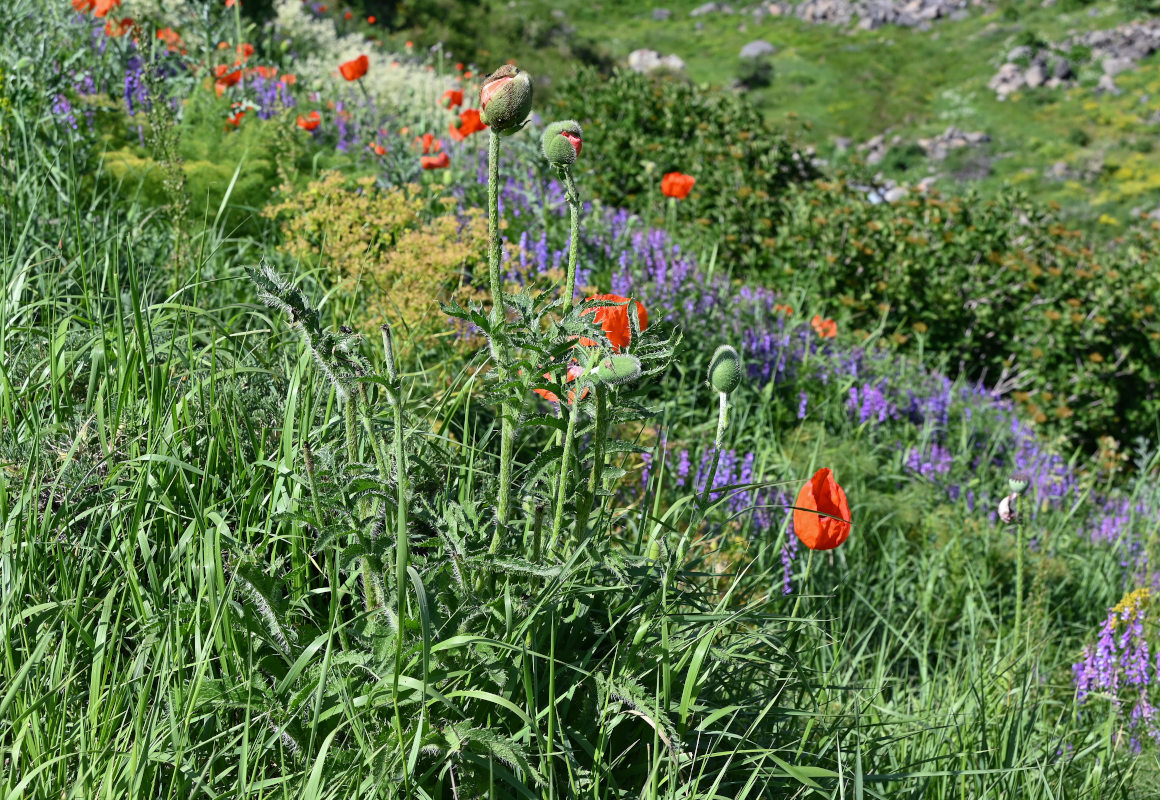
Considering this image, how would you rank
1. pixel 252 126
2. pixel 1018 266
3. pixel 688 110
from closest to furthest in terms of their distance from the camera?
pixel 252 126
pixel 1018 266
pixel 688 110

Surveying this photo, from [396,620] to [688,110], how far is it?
6864 mm

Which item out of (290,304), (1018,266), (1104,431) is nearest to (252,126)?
(290,304)

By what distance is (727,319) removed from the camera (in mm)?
3715

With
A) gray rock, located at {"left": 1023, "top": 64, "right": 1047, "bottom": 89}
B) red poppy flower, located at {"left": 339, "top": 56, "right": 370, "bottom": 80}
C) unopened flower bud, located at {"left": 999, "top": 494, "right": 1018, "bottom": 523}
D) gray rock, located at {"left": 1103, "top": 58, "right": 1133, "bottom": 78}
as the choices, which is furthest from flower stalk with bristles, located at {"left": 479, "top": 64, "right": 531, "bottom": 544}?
gray rock, located at {"left": 1103, "top": 58, "right": 1133, "bottom": 78}

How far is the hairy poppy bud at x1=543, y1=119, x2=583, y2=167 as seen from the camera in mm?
1164

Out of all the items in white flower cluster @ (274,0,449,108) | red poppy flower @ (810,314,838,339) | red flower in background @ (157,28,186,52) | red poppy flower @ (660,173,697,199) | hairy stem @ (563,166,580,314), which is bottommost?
red poppy flower @ (810,314,838,339)

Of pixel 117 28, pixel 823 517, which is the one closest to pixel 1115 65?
pixel 117 28

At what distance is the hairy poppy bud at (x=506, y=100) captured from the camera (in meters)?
1.09

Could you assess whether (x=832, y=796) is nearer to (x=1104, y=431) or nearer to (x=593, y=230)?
(x=593, y=230)

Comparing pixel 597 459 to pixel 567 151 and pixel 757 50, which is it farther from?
pixel 757 50

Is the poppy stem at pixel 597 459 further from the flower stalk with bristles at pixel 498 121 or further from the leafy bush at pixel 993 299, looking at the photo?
the leafy bush at pixel 993 299

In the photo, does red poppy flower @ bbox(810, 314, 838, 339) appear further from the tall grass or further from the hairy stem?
the hairy stem

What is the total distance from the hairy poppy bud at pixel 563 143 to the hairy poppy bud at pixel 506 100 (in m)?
0.06

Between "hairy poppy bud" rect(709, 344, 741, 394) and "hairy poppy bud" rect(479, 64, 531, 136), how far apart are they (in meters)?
0.40
